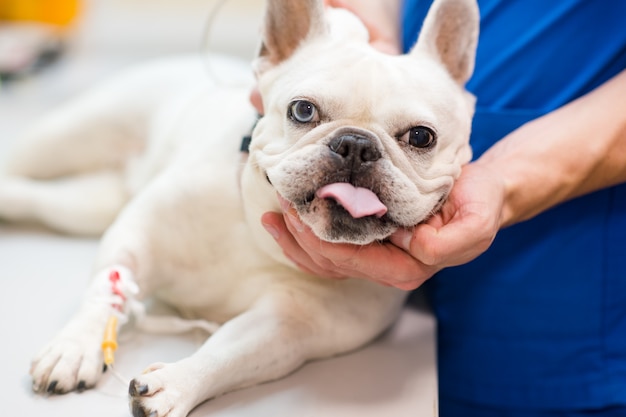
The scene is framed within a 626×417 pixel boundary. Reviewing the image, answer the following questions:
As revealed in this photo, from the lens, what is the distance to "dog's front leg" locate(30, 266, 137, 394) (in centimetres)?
101

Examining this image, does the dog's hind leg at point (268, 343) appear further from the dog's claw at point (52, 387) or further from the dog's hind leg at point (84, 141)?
the dog's hind leg at point (84, 141)

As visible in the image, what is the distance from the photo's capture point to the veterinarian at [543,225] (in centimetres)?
117

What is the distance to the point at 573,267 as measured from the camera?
1.28 m

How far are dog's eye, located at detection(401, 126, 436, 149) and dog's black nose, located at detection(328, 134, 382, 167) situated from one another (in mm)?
97

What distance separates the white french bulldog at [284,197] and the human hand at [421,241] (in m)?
0.03

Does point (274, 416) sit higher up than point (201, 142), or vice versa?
point (201, 142)

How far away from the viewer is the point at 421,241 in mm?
970

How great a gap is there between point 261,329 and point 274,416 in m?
0.15

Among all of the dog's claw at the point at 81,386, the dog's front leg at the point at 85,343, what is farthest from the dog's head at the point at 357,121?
the dog's claw at the point at 81,386

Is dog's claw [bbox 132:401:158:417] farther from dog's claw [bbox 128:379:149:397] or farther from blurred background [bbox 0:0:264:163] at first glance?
blurred background [bbox 0:0:264:163]

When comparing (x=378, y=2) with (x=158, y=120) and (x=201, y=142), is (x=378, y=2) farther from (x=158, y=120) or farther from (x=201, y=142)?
(x=158, y=120)

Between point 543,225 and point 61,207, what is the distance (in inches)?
40.9

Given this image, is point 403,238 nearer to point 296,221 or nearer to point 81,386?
point 296,221

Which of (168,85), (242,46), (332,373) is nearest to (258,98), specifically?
(332,373)
